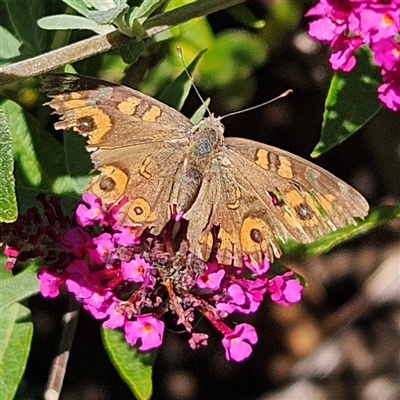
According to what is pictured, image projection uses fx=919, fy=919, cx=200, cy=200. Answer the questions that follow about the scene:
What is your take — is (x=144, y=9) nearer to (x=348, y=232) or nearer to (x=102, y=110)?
(x=102, y=110)

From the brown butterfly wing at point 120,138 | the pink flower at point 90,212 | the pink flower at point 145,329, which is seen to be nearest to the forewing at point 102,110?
the brown butterfly wing at point 120,138

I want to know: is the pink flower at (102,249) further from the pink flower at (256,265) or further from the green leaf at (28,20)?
the green leaf at (28,20)

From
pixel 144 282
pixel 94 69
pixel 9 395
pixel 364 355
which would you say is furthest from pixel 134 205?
pixel 364 355

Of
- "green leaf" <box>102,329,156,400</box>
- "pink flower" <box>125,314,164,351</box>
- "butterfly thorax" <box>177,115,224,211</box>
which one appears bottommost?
"green leaf" <box>102,329,156,400</box>

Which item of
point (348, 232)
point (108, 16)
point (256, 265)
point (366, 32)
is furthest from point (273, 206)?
point (108, 16)

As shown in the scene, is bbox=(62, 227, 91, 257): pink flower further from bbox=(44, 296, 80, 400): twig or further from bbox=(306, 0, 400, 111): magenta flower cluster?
bbox=(306, 0, 400, 111): magenta flower cluster

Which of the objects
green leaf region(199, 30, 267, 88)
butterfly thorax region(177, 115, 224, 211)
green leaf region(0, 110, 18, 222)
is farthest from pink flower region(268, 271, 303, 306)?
green leaf region(199, 30, 267, 88)
